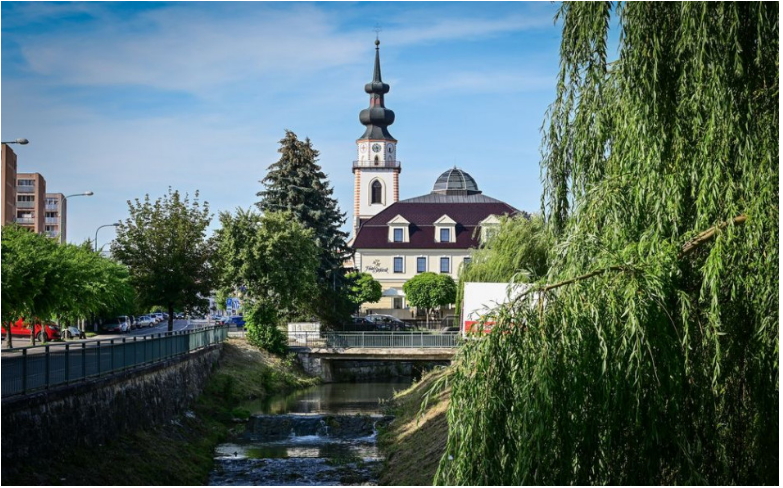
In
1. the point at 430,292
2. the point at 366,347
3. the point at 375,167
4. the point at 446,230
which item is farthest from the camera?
the point at 375,167

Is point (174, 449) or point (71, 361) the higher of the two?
point (71, 361)

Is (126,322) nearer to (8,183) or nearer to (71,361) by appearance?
(8,183)

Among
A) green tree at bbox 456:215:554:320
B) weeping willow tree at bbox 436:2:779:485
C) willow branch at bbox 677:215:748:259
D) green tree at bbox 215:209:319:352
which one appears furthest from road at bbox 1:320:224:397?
green tree at bbox 456:215:554:320

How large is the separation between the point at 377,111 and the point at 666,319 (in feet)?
326

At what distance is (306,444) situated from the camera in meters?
29.2

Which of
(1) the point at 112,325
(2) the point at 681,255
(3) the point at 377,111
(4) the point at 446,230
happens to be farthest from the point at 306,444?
(3) the point at 377,111

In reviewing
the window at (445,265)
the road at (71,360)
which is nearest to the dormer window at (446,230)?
the window at (445,265)

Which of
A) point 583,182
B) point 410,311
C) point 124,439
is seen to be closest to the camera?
point 583,182

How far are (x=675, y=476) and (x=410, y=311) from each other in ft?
235

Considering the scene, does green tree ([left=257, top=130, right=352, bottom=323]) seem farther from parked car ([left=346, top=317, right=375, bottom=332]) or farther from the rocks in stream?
the rocks in stream

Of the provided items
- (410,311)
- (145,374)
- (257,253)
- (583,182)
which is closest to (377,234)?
(410,311)

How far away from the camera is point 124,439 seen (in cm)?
2255

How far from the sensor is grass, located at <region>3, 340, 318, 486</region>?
1791 centimetres

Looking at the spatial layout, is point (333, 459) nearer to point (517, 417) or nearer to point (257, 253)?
point (517, 417)
